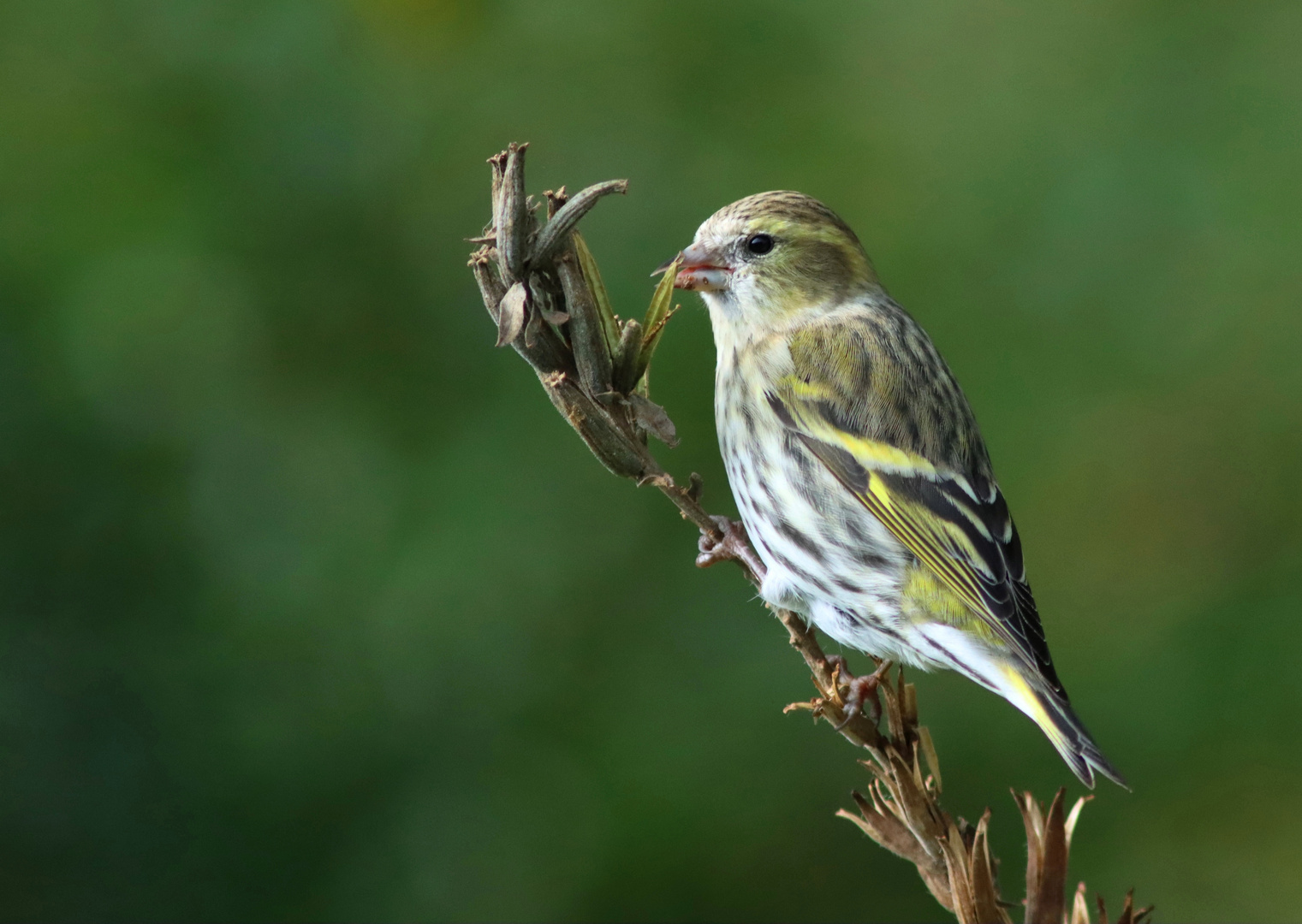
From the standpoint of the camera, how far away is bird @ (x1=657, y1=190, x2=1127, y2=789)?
7.52ft

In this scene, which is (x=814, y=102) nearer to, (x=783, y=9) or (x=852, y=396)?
(x=783, y=9)

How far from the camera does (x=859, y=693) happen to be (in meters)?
1.76

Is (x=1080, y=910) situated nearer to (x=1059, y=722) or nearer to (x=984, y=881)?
(x=984, y=881)

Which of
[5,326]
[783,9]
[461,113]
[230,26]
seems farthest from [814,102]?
[5,326]

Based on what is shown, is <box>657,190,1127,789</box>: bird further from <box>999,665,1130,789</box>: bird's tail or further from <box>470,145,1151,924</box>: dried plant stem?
<box>470,145,1151,924</box>: dried plant stem

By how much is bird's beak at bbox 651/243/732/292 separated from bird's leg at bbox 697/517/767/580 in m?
0.49

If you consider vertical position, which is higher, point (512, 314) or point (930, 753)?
point (512, 314)

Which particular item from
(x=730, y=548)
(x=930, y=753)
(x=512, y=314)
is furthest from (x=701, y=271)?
(x=930, y=753)

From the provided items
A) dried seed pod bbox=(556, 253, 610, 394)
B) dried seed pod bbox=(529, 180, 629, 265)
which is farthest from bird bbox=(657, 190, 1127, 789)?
dried seed pod bbox=(529, 180, 629, 265)

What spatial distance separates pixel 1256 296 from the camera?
346cm

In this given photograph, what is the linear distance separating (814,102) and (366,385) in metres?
1.59

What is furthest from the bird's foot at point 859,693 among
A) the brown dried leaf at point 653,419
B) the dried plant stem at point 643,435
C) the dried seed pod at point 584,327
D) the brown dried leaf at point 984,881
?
the dried seed pod at point 584,327

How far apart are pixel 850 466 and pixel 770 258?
470 mm

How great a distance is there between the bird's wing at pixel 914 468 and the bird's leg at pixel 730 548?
0.75ft
